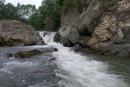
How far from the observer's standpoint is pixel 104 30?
2250 centimetres

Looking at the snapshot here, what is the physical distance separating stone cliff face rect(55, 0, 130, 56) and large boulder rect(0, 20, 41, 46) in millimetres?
4428

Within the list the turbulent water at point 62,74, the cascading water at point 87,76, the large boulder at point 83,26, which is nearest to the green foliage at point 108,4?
the large boulder at point 83,26

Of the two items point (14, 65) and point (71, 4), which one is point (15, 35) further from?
point (14, 65)

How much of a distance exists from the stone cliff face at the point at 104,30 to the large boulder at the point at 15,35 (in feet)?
14.5

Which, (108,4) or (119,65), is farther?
(108,4)

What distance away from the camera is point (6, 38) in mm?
28328

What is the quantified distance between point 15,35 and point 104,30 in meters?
10.4

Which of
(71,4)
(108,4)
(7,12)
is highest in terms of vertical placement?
(71,4)

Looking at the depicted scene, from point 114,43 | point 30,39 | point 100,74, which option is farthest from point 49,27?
point 100,74

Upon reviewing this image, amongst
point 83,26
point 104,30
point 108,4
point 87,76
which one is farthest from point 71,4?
point 87,76

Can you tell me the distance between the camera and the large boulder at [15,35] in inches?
1112

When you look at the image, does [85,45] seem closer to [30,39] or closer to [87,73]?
[30,39]

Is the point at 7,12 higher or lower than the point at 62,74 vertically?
higher

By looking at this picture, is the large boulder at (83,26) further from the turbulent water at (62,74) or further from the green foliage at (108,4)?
the turbulent water at (62,74)
